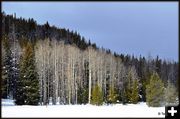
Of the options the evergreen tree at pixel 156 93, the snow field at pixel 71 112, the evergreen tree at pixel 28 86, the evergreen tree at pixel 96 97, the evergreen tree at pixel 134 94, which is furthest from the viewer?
the evergreen tree at pixel 134 94

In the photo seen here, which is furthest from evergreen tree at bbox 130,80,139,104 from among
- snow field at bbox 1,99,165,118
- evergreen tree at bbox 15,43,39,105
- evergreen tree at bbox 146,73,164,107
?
snow field at bbox 1,99,165,118

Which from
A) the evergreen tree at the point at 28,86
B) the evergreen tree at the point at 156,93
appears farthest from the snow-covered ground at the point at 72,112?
the evergreen tree at the point at 156,93

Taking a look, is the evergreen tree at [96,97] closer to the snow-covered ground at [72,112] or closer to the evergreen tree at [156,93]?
the evergreen tree at [156,93]

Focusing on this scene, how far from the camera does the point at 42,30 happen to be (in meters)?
97.1

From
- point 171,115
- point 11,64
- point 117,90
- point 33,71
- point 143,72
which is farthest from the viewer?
point 143,72

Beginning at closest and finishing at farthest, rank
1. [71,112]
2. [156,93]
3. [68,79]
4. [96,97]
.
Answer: [71,112] → [156,93] → [96,97] → [68,79]

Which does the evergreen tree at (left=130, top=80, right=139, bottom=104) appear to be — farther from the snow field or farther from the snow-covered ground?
the snow field

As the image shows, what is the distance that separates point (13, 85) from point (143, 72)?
35.4 metres

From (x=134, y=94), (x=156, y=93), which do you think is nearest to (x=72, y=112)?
(x=156, y=93)

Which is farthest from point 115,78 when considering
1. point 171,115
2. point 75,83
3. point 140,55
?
point 171,115

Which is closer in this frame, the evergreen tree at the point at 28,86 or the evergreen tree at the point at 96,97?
the evergreen tree at the point at 28,86

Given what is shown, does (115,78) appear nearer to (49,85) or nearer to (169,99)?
(49,85)

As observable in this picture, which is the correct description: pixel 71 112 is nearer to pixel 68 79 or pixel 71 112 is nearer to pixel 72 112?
pixel 72 112

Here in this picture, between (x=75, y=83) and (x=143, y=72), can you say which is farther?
(x=143, y=72)
